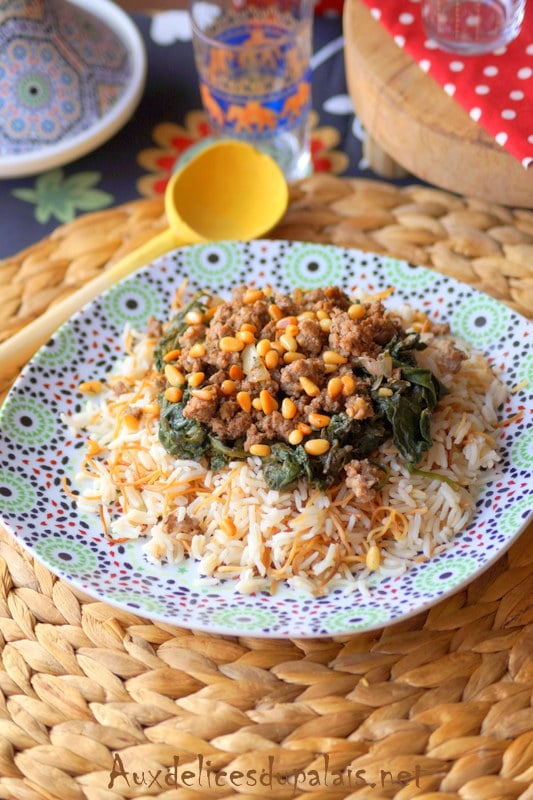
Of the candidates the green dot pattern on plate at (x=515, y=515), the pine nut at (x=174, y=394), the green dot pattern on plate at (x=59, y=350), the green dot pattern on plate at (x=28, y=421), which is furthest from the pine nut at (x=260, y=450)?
the green dot pattern on plate at (x=59, y=350)

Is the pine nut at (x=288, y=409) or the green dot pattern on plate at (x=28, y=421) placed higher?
the pine nut at (x=288, y=409)

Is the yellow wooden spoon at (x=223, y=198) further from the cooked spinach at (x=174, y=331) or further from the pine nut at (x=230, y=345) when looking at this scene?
the pine nut at (x=230, y=345)

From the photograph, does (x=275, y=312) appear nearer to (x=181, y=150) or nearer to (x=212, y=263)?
(x=212, y=263)

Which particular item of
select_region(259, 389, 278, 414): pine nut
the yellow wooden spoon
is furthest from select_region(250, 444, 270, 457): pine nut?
the yellow wooden spoon

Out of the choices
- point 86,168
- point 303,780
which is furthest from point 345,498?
point 86,168

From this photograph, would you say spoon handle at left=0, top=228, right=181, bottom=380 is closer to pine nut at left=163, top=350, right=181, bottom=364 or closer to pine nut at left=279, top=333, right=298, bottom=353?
pine nut at left=163, top=350, right=181, bottom=364
